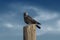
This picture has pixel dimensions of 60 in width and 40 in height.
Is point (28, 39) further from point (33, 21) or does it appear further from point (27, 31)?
point (33, 21)

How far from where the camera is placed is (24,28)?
465cm

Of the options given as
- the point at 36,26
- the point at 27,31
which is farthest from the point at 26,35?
the point at 36,26

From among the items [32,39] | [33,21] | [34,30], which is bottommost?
[32,39]

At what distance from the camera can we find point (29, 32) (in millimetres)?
4562

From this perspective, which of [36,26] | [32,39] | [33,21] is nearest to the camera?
[32,39]

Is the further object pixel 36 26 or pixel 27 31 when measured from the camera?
pixel 36 26

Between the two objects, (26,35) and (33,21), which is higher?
(33,21)

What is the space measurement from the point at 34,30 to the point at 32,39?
0.30m

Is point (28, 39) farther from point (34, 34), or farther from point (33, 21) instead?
point (33, 21)

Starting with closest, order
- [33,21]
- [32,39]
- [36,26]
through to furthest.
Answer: [32,39], [36,26], [33,21]

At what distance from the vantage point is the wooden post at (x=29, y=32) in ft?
14.8

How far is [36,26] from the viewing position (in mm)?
4883

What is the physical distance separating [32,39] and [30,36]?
120 millimetres

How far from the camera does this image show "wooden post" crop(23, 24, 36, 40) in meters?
4.50
